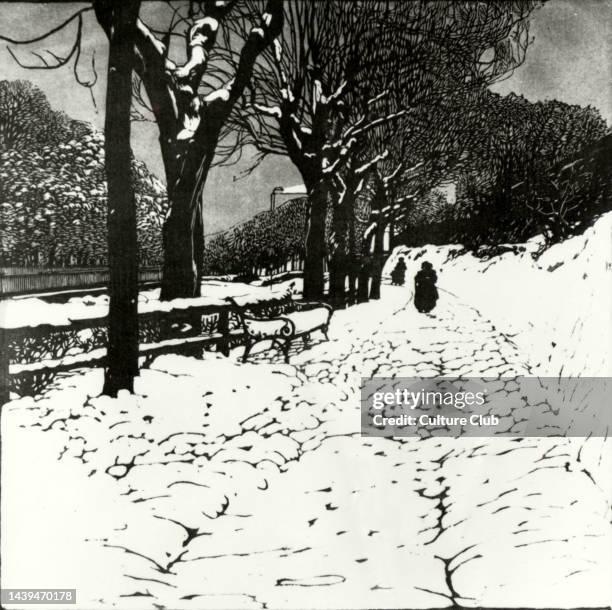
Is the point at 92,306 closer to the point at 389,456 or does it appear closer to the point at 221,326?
the point at 221,326

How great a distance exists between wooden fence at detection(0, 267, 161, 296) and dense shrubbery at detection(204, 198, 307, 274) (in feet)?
1.47

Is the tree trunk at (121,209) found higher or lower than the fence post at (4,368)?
higher

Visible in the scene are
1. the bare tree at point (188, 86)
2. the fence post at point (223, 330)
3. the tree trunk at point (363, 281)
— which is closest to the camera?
the bare tree at point (188, 86)

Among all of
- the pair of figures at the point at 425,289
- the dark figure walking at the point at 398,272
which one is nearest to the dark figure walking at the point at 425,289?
the pair of figures at the point at 425,289

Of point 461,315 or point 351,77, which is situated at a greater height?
point 351,77

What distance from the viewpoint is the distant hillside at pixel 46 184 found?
8.13ft

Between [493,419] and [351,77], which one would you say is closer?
[493,419]

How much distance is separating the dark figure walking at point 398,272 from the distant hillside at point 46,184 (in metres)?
1.49

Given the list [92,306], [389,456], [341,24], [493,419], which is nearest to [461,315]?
[493,419]

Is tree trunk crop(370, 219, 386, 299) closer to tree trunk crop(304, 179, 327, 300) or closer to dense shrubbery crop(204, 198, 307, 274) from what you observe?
tree trunk crop(304, 179, 327, 300)

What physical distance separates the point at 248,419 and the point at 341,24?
7.39 ft

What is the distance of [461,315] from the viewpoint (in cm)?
270

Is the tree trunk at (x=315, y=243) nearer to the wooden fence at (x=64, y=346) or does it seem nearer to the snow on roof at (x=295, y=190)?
the snow on roof at (x=295, y=190)

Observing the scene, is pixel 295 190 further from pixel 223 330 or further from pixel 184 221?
pixel 223 330
